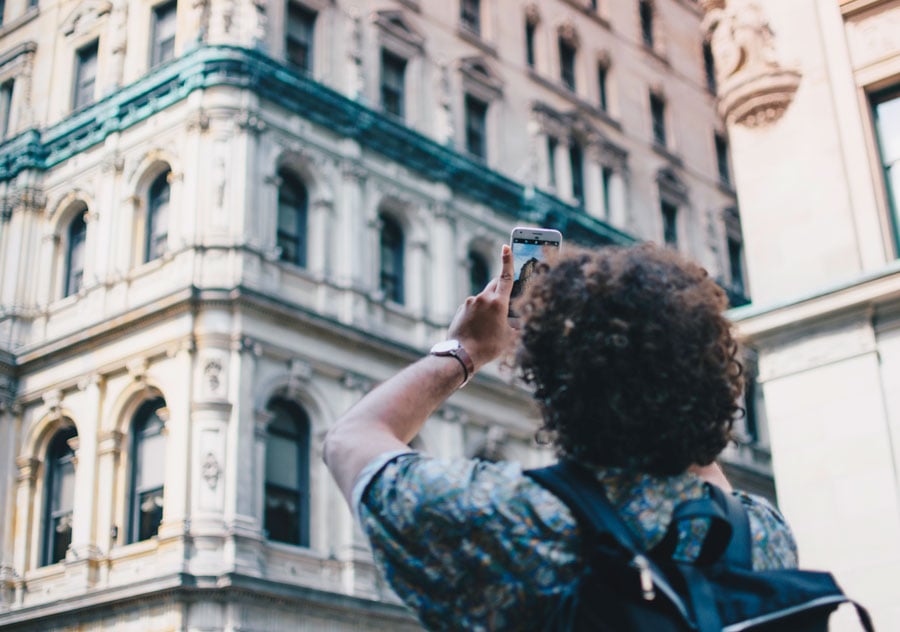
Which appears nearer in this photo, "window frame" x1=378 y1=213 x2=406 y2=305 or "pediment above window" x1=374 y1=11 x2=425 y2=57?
"window frame" x1=378 y1=213 x2=406 y2=305

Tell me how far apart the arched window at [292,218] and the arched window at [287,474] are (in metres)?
3.23

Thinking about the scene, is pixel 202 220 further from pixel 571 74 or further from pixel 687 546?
pixel 687 546

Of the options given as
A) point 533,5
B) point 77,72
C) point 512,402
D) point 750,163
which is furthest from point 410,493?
point 533,5

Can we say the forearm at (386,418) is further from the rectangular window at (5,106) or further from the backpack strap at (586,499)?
the rectangular window at (5,106)

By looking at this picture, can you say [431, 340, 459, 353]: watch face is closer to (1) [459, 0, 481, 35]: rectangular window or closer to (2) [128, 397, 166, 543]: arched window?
(2) [128, 397, 166, 543]: arched window

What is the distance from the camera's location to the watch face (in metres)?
2.98

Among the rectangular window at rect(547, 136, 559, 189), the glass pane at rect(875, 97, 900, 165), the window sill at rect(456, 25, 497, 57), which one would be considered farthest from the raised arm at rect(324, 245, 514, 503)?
the rectangular window at rect(547, 136, 559, 189)

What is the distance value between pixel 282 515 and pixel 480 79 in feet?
42.4

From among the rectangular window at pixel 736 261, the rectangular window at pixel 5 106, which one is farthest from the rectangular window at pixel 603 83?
the rectangular window at pixel 5 106

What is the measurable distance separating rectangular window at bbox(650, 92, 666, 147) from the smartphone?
3377 centimetres

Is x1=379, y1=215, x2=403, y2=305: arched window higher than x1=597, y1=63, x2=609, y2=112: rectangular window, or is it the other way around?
x1=597, y1=63, x2=609, y2=112: rectangular window

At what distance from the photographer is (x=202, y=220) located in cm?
2375

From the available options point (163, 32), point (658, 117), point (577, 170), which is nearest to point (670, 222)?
point (658, 117)

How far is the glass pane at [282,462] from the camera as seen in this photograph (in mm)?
23078
